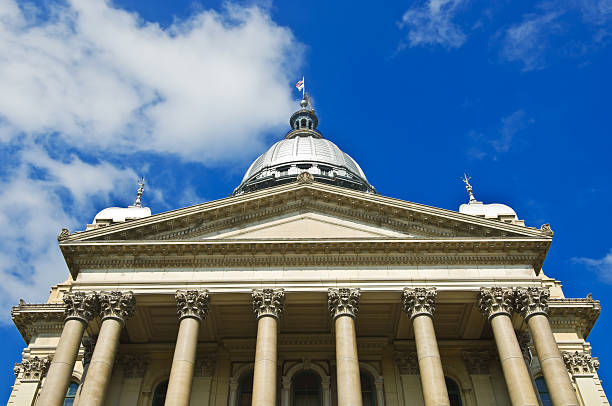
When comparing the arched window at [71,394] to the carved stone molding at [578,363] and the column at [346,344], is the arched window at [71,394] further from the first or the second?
the carved stone molding at [578,363]

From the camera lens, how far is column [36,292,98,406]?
2214 cm

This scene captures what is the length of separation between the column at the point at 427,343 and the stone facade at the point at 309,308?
2.3 inches

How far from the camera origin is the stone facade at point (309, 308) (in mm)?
23750

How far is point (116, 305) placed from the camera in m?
24.9

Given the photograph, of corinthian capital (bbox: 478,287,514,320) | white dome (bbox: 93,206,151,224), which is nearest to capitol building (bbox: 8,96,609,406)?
corinthian capital (bbox: 478,287,514,320)

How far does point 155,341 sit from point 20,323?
7670 millimetres

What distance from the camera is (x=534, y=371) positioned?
29.3 metres

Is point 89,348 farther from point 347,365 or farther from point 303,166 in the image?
point 303,166

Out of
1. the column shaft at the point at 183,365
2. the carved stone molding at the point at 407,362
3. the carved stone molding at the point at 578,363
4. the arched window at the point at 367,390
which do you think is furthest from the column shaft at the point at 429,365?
the carved stone molding at the point at 578,363

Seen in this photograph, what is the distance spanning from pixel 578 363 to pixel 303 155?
3671 cm

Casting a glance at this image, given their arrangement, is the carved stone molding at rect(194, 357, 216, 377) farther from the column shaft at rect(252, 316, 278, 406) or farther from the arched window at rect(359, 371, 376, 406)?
the arched window at rect(359, 371, 376, 406)

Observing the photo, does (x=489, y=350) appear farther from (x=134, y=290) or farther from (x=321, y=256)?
(x=134, y=290)

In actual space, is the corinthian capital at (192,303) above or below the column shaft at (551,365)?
above

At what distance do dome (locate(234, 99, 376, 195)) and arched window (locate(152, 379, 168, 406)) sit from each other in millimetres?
29398
